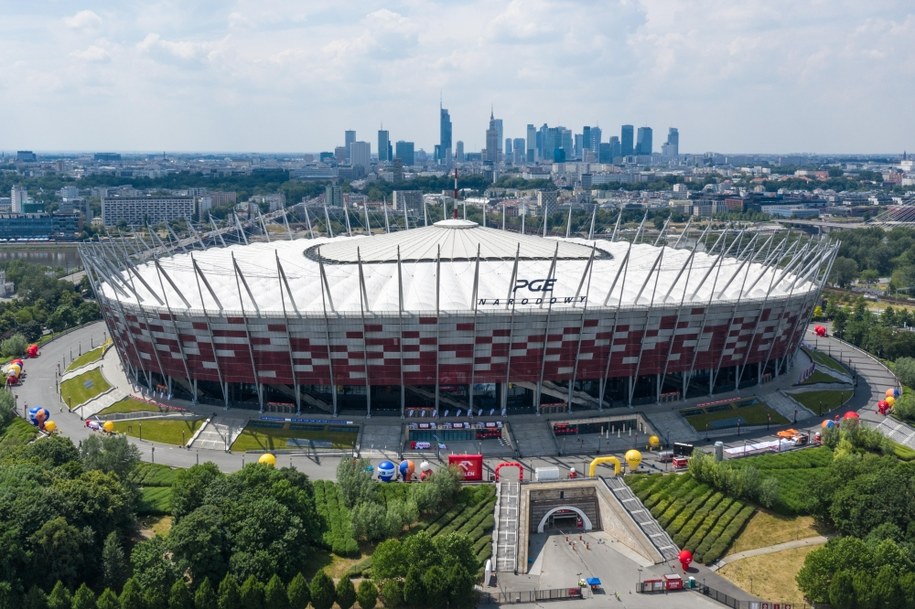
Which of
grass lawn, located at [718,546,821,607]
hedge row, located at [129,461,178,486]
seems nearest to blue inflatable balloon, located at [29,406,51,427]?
hedge row, located at [129,461,178,486]

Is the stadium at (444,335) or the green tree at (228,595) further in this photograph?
the stadium at (444,335)

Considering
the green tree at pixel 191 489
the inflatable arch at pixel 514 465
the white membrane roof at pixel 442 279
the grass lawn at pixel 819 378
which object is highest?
the white membrane roof at pixel 442 279

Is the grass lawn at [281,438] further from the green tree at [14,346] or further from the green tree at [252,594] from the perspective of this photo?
the green tree at [14,346]

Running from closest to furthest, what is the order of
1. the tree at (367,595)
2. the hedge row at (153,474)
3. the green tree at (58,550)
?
the tree at (367,595) → the green tree at (58,550) → the hedge row at (153,474)

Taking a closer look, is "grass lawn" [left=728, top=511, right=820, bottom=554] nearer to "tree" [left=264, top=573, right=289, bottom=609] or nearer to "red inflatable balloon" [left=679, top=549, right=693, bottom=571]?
"red inflatable balloon" [left=679, top=549, right=693, bottom=571]

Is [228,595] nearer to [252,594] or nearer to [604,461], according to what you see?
[252,594]

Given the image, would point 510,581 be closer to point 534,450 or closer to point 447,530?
point 447,530

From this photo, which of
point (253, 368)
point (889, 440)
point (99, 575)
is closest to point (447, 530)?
point (99, 575)

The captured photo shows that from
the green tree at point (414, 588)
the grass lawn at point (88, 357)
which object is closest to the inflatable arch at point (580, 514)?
the green tree at point (414, 588)
